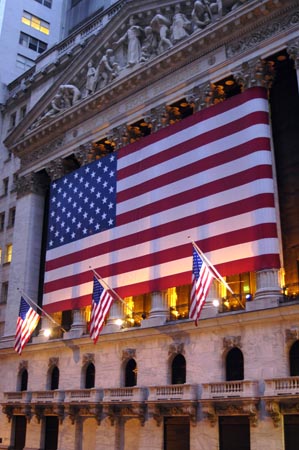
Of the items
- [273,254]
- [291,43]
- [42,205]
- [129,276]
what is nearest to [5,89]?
[42,205]

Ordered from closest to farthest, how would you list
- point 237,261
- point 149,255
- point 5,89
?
point 237,261
point 149,255
point 5,89

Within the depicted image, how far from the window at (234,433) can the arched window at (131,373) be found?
7.20 m

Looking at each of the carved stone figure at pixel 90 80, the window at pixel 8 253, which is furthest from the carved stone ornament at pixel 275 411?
the window at pixel 8 253

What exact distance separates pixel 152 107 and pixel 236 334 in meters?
17.4

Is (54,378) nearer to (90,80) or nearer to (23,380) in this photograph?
(23,380)

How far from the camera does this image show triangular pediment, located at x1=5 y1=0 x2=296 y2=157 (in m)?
37.1

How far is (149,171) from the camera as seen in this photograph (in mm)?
38188

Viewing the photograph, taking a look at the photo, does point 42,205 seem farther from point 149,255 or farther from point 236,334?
point 236,334

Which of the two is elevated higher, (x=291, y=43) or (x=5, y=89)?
(x=5, y=89)

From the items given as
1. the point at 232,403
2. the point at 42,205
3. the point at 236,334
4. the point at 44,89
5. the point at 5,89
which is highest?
the point at 5,89

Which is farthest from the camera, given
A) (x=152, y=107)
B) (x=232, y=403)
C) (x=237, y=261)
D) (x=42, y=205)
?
(x=42, y=205)

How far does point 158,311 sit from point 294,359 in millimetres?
9342

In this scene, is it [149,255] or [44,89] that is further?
[44,89]

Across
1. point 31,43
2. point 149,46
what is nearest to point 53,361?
point 149,46
